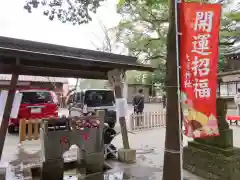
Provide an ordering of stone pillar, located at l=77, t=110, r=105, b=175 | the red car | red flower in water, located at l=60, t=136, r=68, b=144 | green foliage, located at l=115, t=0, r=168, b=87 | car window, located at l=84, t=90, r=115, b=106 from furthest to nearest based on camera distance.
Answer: green foliage, located at l=115, t=0, r=168, b=87 → car window, located at l=84, t=90, r=115, b=106 → the red car → stone pillar, located at l=77, t=110, r=105, b=175 → red flower in water, located at l=60, t=136, r=68, b=144

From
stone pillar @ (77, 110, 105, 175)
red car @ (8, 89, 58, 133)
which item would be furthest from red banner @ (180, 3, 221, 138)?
red car @ (8, 89, 58, 133)

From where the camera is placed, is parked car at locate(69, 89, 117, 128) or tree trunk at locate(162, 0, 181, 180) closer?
tree trunk at locate(162, 0, 181, 180)

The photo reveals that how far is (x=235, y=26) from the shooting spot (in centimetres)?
1597

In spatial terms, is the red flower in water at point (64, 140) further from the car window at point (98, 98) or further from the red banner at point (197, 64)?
the car window at point (98, 98)

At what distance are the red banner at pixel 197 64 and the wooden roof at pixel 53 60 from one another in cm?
261

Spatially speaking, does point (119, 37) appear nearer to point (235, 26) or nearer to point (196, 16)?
point (235, 26)

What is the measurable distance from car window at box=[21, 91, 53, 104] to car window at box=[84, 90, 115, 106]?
1.87 m

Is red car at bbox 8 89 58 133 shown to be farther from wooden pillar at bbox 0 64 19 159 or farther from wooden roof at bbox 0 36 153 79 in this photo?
wooden pillar at bbox 0 64 19 159

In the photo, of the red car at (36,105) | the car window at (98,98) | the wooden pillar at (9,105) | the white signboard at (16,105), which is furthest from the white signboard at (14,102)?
the car window at (98,98)

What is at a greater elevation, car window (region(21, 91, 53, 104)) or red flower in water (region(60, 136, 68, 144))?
car window (region(21, 91, 53, 104))

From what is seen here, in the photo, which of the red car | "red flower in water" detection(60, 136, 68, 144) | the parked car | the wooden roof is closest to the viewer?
the wooden roof

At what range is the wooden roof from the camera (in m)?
4.71

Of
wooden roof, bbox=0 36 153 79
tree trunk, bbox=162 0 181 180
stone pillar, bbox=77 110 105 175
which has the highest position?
wooden roof, bbox=0 36 153 79

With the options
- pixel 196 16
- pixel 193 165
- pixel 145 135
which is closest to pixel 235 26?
pixel 145 135
